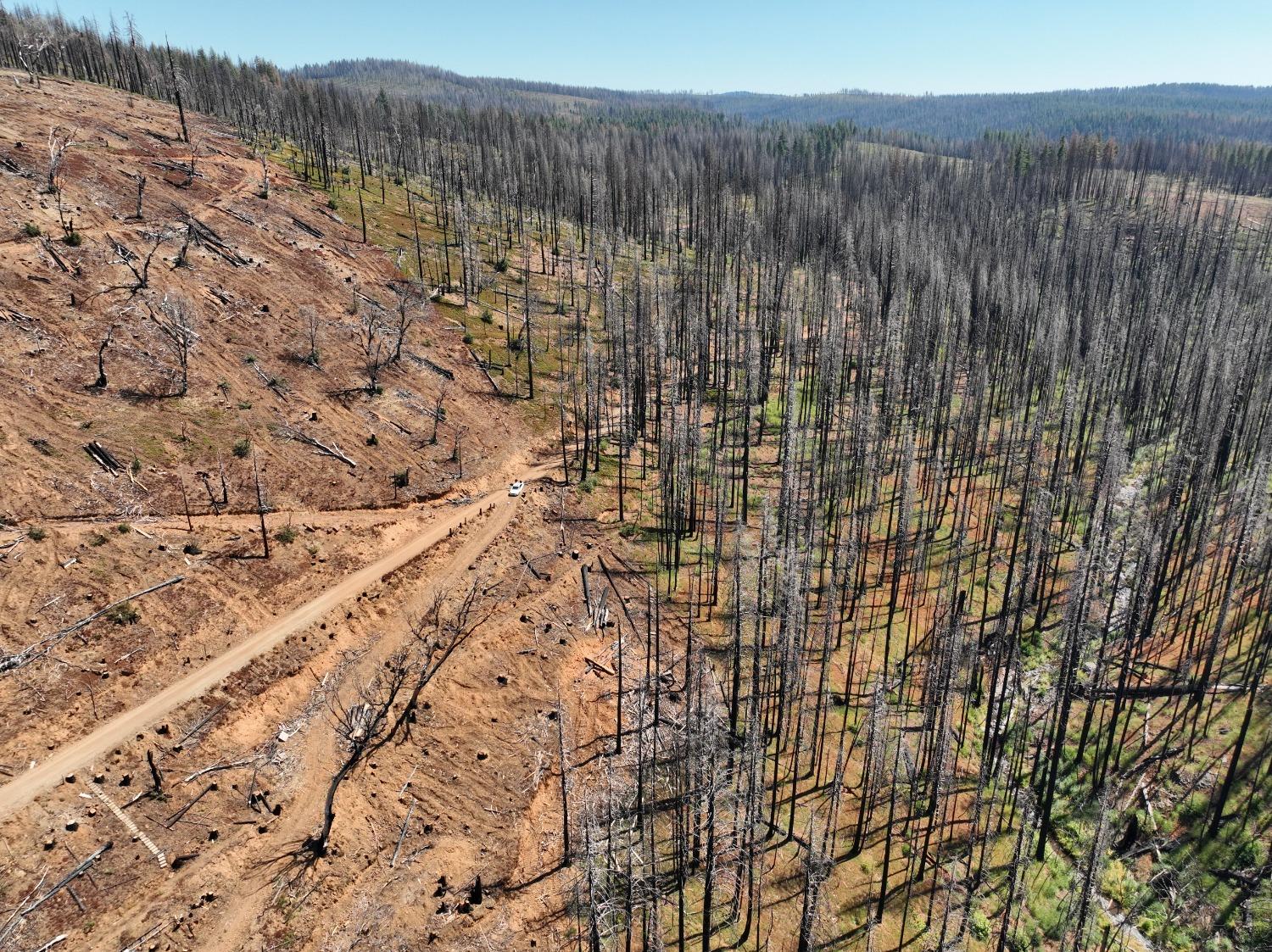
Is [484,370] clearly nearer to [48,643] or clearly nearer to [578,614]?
[578,614]

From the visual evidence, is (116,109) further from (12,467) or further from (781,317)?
(781,317)

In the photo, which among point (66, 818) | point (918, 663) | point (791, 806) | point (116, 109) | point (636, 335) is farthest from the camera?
point (116, 109)

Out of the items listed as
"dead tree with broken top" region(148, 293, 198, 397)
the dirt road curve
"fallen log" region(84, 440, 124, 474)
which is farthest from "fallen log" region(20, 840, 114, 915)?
"dead tree with broken top" region(148, 293, 198, 397)

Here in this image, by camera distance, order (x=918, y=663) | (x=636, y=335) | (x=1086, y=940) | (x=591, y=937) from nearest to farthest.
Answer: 1. (x=591, y=937)
2. (x=1086, y=940)
3. (x=918, y=663)
4. (x=636, y=335)

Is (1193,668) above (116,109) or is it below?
below

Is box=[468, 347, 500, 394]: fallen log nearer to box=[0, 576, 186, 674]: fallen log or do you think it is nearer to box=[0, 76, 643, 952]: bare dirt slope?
box=[0, 76, 643, 952]: bare dirt slope

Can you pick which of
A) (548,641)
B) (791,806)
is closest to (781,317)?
(548,641)

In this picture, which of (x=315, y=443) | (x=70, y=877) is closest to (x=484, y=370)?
(x=315, y=443)
